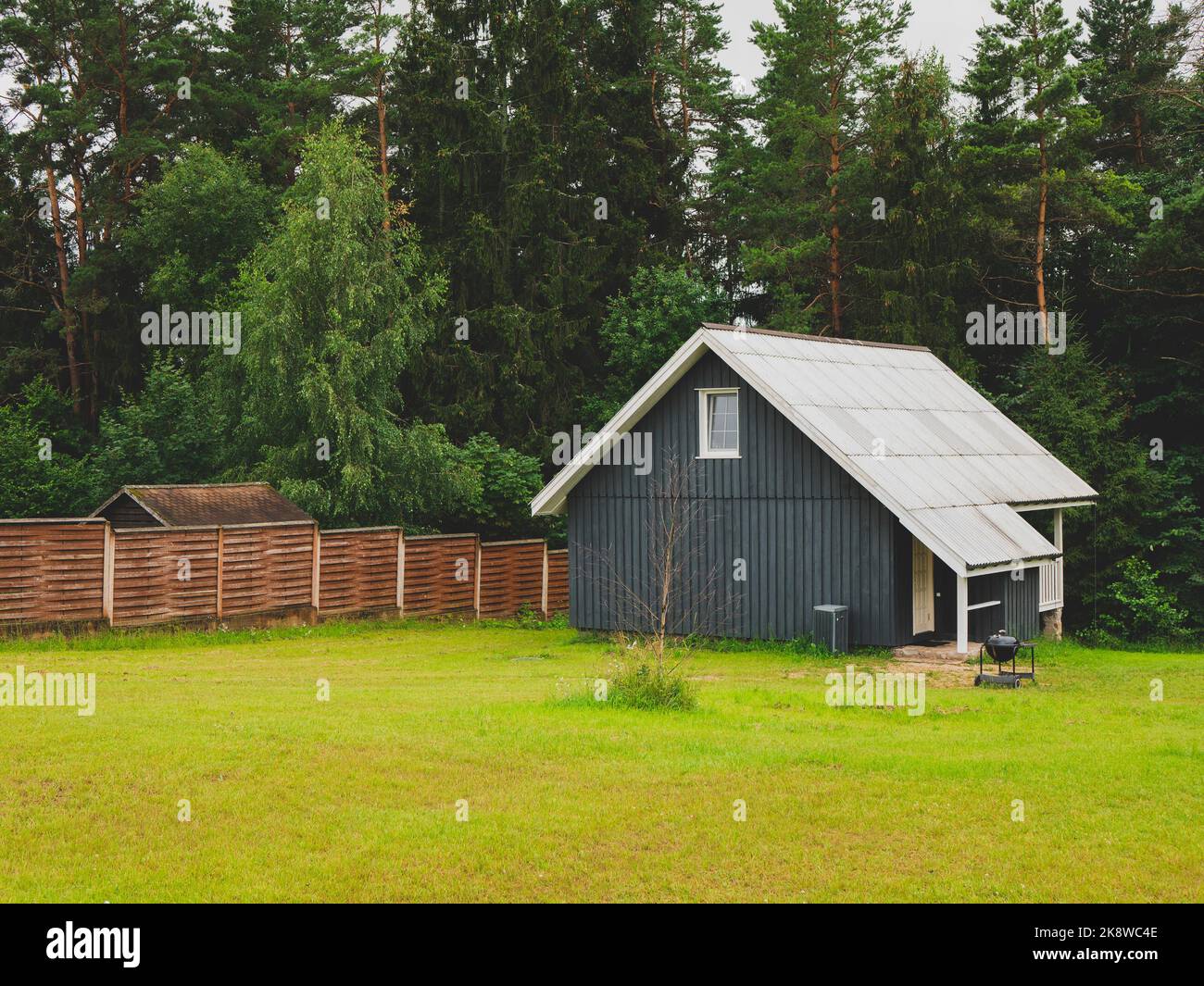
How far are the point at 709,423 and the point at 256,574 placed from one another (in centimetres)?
1035

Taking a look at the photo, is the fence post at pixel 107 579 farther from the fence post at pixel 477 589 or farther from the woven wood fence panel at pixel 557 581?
the woven wood fence panel at pixel 557 581


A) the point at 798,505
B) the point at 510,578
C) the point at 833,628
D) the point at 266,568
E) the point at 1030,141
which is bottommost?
the point at 833,628

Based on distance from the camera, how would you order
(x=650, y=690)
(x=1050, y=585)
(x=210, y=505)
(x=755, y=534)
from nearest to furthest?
(x=650, y=690)
(x=755, y=534)
(x=210, y=505)
(x=1050, y=585)

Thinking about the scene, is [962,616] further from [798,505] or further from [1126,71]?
[1126,71]

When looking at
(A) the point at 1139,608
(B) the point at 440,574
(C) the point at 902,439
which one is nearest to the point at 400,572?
(B) the point at 440,574

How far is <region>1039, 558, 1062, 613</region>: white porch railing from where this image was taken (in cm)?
2819

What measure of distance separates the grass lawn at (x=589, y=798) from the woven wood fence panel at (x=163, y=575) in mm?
7499

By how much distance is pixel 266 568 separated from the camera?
90.4ft

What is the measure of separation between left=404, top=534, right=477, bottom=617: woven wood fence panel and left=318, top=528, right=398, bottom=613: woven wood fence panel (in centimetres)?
54

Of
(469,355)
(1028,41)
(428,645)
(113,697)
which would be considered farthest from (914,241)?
(113,697)

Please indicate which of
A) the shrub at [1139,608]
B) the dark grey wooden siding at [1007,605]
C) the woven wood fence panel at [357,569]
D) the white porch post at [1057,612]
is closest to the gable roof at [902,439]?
the dark grey wooden siding at [1007,605]

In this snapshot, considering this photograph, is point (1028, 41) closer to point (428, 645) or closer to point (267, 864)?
point (428, 645)

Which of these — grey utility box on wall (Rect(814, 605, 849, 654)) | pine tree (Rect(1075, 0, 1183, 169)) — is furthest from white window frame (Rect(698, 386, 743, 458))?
pine tree (Rect(1075, 0, 1183, 169))

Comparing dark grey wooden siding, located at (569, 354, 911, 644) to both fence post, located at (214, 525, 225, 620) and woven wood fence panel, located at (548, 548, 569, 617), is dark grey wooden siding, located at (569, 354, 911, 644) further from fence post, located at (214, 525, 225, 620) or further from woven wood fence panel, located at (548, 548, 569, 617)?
fence post, located at (214, 525, 225, 620)
